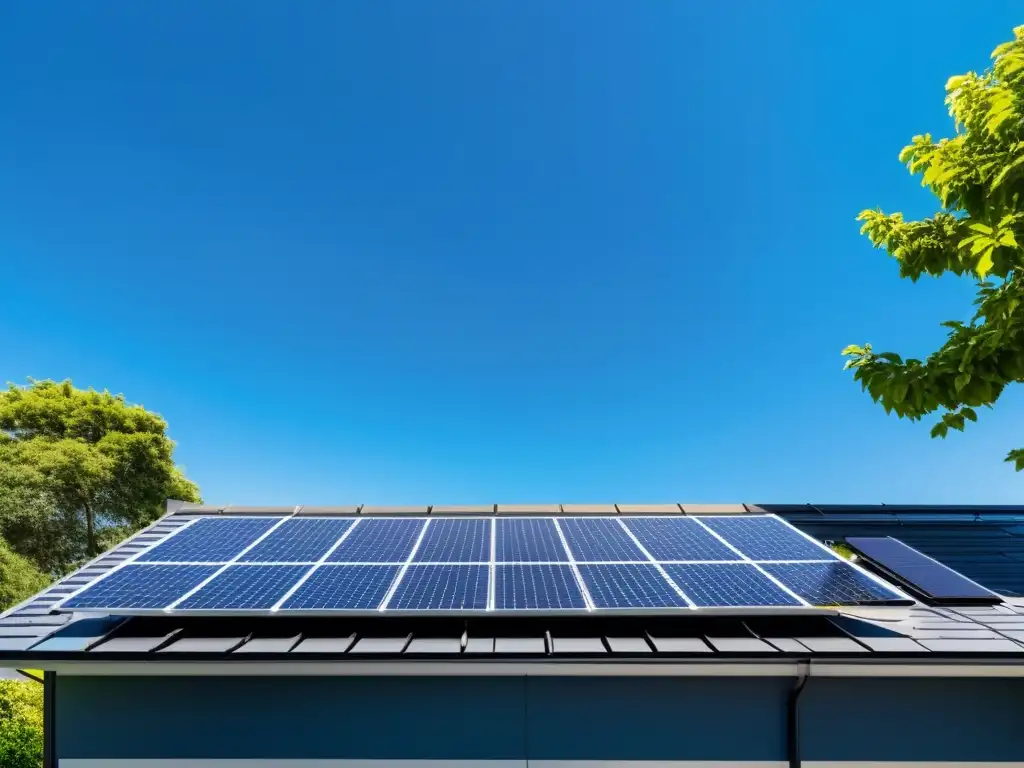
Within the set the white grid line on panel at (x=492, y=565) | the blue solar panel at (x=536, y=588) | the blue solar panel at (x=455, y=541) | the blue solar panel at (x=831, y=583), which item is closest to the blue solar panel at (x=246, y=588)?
the blue solar panel at (x=455, y=541)

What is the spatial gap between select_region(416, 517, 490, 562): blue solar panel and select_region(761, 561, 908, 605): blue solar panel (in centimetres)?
363

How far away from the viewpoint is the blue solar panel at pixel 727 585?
17.2 ft

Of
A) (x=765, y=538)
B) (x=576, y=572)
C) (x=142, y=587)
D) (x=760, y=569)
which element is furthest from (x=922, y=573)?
(x=142, y=587)

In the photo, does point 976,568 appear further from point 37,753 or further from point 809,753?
point 37,753

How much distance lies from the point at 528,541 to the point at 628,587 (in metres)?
2.12

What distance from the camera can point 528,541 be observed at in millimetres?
7516

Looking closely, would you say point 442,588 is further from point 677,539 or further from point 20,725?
point 20,725

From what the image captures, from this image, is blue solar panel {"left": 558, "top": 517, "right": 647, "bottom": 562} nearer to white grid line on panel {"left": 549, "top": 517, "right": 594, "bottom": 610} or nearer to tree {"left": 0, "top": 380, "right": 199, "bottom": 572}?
white grid line on panel {"left": 549, "top": 517, "right": 594, "bottom": 610}

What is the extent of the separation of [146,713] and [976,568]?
11187 millimetres

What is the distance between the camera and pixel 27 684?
1322 centimetres

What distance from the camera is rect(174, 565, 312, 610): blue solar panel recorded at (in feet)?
17.2

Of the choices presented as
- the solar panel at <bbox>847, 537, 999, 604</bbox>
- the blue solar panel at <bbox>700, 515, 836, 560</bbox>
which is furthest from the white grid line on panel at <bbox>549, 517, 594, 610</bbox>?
the solar panel at <bbox>847, 537, 999, 604</bbox>

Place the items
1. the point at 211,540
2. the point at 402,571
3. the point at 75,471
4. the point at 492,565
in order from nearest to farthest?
1. the point at 402,571
2. the point at 492,565
3. the point at 211,540
4. the point at 75,471

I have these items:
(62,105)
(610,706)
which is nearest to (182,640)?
(610,706)
